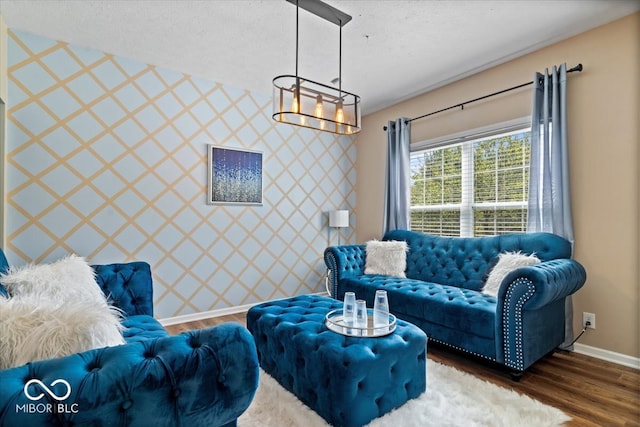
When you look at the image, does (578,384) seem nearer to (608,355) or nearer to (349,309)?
(608,355)

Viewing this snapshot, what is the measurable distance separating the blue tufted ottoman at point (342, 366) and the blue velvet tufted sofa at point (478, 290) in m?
0.70

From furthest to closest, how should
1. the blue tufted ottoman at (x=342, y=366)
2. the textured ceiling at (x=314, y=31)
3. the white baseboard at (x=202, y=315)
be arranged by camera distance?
the white baseboard at (x=202, y=315) → the textured ceiling at (x=314, y=31) → the blue tufted ottoman at (x=342, y=366)

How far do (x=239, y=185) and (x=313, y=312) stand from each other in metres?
2.13

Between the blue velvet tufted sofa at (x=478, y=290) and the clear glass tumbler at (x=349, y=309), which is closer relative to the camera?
the clear glass tumbler at (x=349, y=309)

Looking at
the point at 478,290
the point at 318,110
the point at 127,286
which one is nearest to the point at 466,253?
the point at 478,290

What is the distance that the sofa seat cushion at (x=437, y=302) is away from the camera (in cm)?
243

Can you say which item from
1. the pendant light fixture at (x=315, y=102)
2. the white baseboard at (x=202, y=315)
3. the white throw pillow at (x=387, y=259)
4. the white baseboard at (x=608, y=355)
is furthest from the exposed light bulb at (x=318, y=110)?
the white baseboard at (x=608, y=355)

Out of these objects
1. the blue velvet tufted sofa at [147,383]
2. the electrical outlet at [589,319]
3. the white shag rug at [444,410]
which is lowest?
the white shag rug at [444,410]

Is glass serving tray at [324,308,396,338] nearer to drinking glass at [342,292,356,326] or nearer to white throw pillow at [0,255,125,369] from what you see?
drinking glass at [342,292,356,326]

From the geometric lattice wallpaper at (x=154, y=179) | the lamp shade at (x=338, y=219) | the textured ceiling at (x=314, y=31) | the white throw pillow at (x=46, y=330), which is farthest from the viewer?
the lamp shade at (x=338, y=219)

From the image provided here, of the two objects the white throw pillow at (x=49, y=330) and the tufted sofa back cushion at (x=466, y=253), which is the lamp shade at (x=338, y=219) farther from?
the white throw pillow at (x=49, y=330)

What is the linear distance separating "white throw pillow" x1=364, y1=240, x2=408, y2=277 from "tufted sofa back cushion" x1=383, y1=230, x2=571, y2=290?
0.10 meters

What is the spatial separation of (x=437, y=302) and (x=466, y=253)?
0.83m

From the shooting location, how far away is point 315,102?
2371mm
